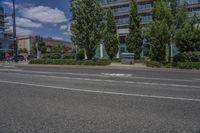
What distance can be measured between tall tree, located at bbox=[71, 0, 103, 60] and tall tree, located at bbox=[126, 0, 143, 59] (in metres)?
5.39

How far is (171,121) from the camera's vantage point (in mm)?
6031

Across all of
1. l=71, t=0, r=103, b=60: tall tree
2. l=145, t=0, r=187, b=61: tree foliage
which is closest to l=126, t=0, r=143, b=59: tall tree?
Answer: l=71, t=0, r=103, b=60: tall tree

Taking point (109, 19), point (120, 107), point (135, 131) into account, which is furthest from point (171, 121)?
point (109, 19)

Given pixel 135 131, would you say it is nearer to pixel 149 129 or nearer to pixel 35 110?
pixel 149 129

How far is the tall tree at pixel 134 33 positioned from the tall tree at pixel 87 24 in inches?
212

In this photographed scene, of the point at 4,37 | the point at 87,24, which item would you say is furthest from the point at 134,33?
the point at 4,37

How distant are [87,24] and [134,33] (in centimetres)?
738

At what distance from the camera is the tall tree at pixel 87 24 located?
34031 millimetres

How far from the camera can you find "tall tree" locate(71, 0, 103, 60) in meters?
34.0

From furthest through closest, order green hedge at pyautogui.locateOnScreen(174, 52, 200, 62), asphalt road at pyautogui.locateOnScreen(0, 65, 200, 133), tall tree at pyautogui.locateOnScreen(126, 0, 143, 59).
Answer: tall tree at pyautogui.locateOnScreen(126, 0, 143, 59) < green hedge at pyautogui.locateOnScreen(174, 52, 200, 62) < asphalt road at pyautogui.locateOnScreen(0, 65, 200, 133)

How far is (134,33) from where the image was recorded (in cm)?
3825

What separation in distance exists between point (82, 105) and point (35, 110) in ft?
4.26

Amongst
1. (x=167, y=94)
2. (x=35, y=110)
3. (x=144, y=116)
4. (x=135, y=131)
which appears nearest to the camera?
(x=135, y=131)

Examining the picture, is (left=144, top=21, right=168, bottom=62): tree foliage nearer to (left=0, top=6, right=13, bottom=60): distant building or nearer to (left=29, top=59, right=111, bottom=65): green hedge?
(left=29, top=59, right=111, bottom=65): green hedge
